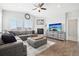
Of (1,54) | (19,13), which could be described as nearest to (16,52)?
(1,54)

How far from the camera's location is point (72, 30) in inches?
234

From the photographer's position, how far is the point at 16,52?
2.67 meters

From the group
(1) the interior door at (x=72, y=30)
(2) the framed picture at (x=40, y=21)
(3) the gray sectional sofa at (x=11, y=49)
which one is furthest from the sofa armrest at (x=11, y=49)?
(1) the interior door at (x=72, y=30)

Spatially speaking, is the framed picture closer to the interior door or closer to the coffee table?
the coffee table

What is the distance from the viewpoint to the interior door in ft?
18.3

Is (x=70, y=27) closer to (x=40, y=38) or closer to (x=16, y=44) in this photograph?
(x=40, y=38)

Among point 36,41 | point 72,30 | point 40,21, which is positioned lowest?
point 36,41

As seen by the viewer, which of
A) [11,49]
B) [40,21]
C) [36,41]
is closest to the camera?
[11,49]

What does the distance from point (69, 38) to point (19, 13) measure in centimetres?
336

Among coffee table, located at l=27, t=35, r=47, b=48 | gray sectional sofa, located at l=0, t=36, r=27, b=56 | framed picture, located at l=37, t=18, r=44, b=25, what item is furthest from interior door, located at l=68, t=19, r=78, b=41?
gray sectional sofa, located at l=0, t=36, r=27, b=56

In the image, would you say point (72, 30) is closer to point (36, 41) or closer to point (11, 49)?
point (36, 41)

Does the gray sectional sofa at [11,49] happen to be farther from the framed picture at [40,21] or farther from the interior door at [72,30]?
the interior door at [72,30]

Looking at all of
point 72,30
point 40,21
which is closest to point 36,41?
point 40,21

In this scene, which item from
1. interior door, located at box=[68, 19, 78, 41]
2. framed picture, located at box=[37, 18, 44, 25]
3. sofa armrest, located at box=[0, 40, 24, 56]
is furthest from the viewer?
interior door, located at box=[68, 19, 78, 41]
